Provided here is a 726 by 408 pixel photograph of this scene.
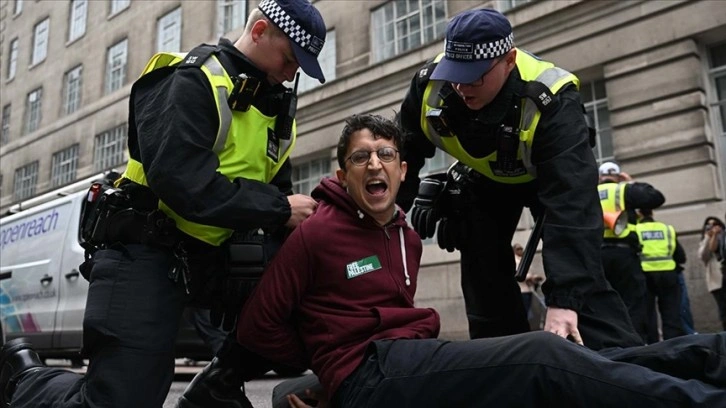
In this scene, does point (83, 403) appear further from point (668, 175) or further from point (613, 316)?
point (668, 175)

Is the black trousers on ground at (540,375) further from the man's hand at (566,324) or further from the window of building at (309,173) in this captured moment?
the window of building at (309,173)

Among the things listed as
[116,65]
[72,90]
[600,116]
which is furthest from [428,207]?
[72,90]

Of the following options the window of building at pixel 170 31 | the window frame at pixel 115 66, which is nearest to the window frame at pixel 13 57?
the window frame at pixel 115 66

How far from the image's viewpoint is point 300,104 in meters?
15.7

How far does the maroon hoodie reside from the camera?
7.48ft

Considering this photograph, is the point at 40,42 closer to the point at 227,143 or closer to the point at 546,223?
the point at 227,143

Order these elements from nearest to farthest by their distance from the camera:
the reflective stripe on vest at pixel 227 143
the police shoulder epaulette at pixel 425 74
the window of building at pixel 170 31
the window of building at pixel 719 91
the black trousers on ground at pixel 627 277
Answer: the reflective stripe on vest at pixel 227 143 < the police shoulder epaulette at pixel 425 74 < the black trousers on ground at pixel 627 277 < the window of building at pixel 719 91 < the window of building at pixel 170 31

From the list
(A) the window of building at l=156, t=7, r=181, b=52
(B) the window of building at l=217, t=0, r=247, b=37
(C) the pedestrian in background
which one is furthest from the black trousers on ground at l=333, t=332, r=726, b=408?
(A) the window of building at l=156, t=7, r=181, b=52

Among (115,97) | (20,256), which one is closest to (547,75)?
(20,256)

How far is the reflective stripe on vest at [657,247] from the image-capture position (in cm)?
733

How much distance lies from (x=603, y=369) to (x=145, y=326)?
1.63 meters

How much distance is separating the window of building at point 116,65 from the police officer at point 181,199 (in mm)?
20904

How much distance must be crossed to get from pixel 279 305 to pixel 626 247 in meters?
4.78

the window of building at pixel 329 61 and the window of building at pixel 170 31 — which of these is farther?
the window of building at pixel 170 31
